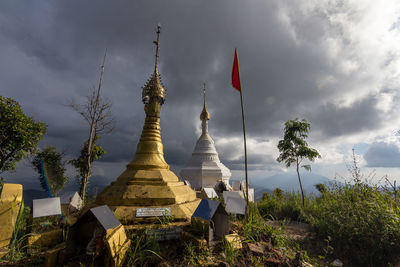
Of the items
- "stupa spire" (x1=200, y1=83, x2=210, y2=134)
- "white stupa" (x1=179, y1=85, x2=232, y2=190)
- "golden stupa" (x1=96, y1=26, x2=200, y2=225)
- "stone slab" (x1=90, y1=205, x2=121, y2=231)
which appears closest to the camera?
"stone slab" (x1=90, y1=205, x2=121, y2=231)

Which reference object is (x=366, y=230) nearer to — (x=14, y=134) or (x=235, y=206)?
(x=235, y=206)

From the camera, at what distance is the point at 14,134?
1130 cm

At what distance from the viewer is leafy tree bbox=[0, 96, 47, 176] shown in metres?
10.9

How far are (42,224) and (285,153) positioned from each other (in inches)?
525

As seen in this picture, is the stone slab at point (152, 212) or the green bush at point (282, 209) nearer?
the stone slab at point (152, 212)

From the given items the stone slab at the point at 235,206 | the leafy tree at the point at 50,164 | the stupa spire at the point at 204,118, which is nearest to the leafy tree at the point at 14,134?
the leafy tree at the point at 50,164

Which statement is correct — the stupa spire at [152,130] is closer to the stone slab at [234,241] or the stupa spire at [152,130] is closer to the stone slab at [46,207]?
the stone slab at [46,207]

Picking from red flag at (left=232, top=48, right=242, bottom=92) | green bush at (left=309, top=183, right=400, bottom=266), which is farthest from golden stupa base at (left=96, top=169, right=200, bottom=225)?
green bush at (left=309, top=183, right=400, bottom=266)

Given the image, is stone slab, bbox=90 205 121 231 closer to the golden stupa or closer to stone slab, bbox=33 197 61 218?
the golden stupa

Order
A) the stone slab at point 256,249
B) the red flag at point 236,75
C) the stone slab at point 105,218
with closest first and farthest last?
1. the stone slab at point 105,218
2. the stone slab at point 256,249
3. the red flag at point 236,75

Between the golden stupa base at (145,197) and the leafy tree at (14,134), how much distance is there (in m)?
10.4

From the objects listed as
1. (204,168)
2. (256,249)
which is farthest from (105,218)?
(204,168)

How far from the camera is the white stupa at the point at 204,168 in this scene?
67.3ft

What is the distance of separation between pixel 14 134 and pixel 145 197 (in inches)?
471
